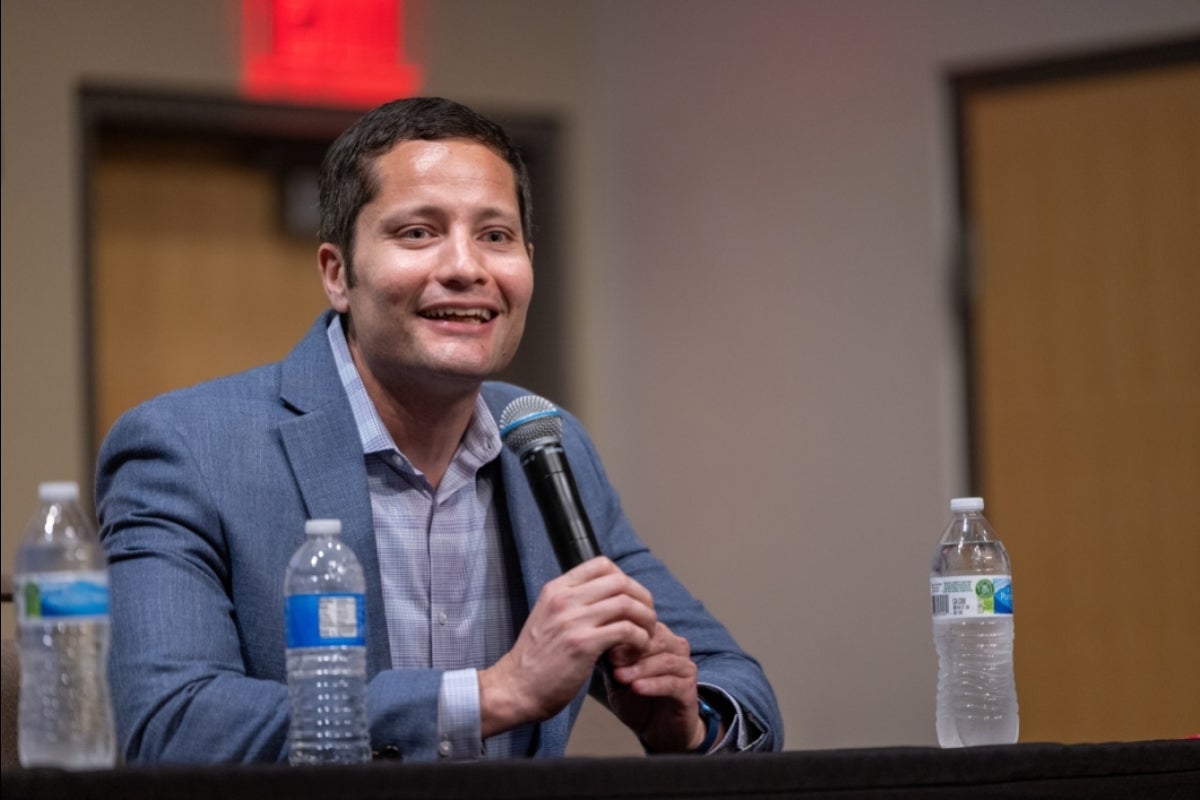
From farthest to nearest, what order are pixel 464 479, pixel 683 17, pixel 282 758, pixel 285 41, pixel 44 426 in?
pixel 683 17 → pixel 285 41 → pixel 44 426 → pixel 464 479 → pixel 282 758

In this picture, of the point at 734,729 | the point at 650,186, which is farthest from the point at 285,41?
the point at 734,729

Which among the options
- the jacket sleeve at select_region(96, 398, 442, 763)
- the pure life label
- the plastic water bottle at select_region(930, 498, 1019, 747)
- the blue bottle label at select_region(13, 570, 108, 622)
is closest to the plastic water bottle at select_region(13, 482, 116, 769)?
the blue bottle label at select_region(13, 570, 108, 622)

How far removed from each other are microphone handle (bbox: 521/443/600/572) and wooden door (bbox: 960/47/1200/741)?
2.64 m

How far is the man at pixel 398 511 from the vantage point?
1686 millimetres

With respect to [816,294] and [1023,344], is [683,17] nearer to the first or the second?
[816,294]

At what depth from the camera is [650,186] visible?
4.78 meters

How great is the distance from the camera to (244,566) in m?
1.89

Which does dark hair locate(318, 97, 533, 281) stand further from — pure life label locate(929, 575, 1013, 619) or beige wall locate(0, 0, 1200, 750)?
beige wall locate(0, 0, 1200, 750)

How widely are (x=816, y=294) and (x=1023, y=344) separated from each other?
1.87 feet

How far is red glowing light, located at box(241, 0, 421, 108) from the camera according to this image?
14.3ft

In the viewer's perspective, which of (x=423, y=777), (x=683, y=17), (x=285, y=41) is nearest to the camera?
(x=423, y=777)

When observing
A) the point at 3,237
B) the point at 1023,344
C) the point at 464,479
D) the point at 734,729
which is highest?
the point at 3,237

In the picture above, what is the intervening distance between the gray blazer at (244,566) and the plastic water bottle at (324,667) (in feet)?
0.09

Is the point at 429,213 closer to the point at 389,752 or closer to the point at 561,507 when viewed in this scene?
the point at 561,507
